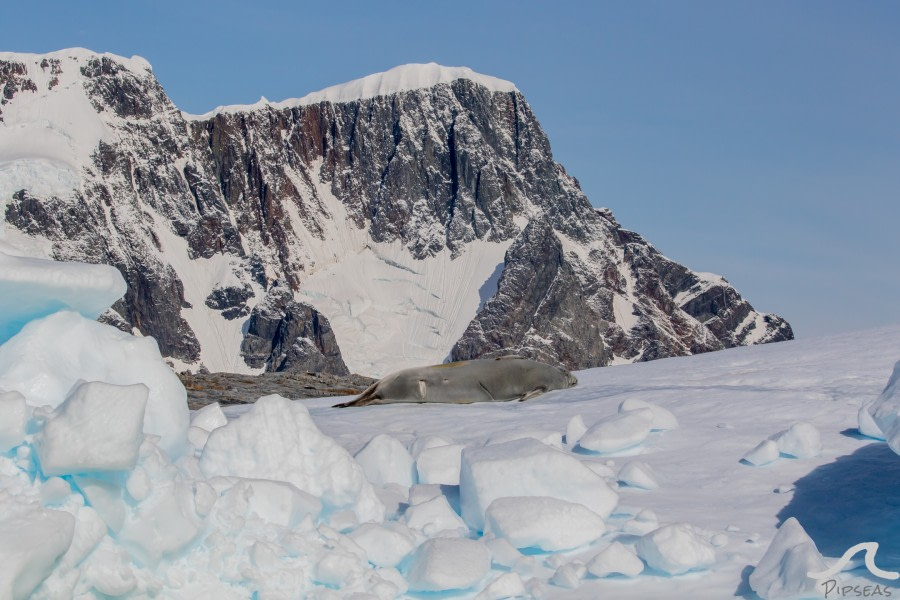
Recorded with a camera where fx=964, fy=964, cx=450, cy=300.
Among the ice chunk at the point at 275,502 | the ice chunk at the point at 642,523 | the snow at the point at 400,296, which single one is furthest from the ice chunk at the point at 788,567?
the snow at the point at 400,296

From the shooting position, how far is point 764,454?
22.0 ft

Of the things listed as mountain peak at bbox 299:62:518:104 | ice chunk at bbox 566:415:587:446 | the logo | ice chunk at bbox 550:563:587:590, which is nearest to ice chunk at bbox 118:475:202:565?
ice chunk at bbox 550:563:587:590

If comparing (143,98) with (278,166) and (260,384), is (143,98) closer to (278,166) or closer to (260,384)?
(278,166)

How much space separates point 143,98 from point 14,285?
146 metres

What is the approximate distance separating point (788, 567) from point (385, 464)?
3.25 m

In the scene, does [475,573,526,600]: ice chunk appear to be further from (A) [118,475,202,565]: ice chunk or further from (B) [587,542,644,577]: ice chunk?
(A) [118,475,202,565]: ice chunk

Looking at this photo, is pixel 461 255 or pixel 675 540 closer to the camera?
pixel 675 540

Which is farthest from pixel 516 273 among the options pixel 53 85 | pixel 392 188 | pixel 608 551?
pixel 608 551

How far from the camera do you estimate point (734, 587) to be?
4820 mm

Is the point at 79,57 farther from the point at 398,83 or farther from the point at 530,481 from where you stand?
the point at 530,481

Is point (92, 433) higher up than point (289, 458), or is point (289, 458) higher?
point (92, 433)

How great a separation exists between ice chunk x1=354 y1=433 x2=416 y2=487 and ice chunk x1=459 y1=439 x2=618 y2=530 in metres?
0.94

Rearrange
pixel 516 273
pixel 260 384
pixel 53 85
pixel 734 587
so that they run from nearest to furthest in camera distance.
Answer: pixel 734 587
pixel 260 384
pixel 53 85
pixel 516 273

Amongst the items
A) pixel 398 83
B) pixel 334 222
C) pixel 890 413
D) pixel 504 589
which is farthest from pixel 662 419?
pixel 398 83
